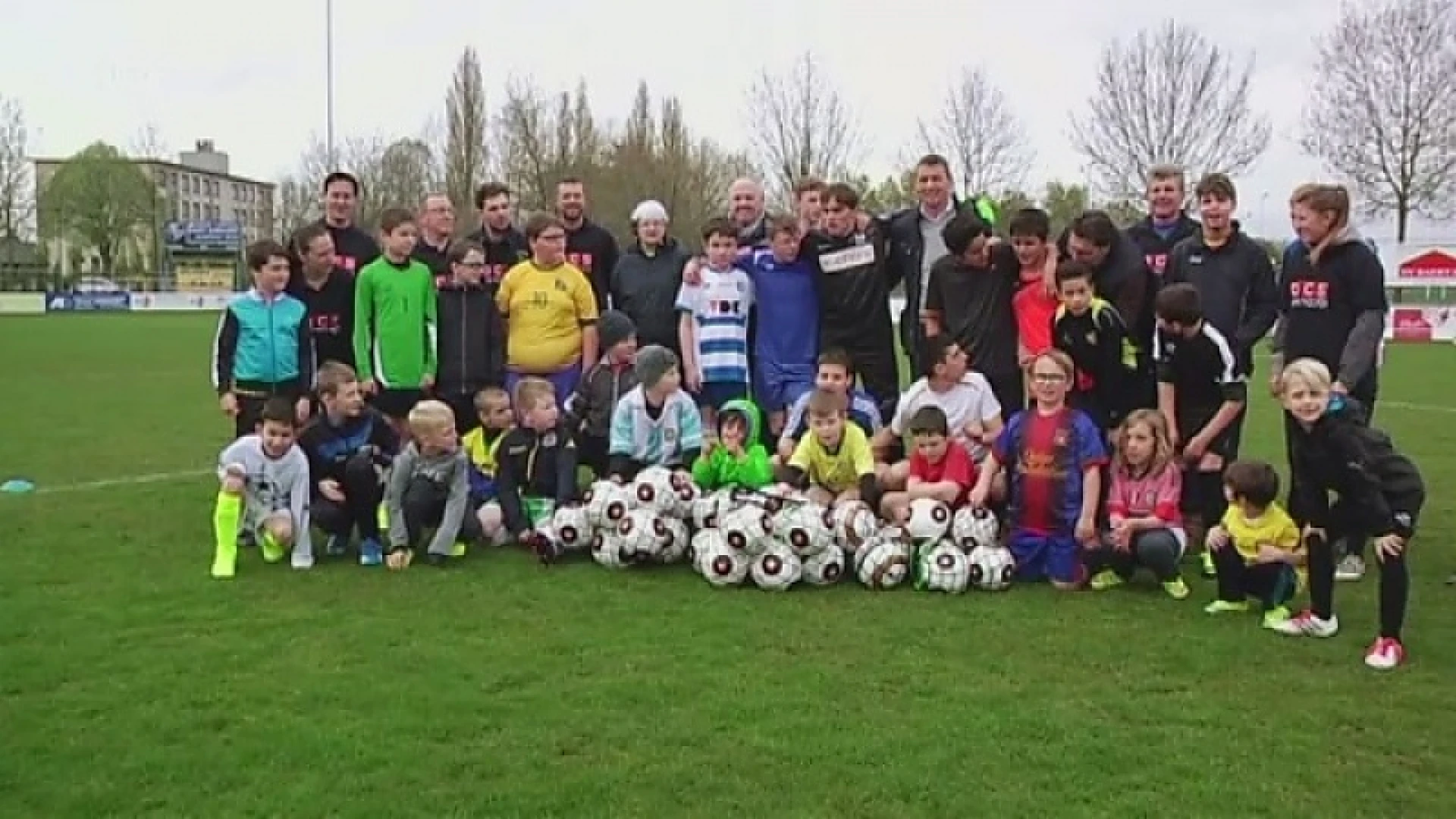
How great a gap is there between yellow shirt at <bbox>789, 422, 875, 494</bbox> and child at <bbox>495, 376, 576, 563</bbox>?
4.64 ft

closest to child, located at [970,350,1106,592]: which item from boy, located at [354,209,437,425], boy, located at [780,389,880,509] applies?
boy, located at [780,389,880,509]

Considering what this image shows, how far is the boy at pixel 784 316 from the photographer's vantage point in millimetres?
8336

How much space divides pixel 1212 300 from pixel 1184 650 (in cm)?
252

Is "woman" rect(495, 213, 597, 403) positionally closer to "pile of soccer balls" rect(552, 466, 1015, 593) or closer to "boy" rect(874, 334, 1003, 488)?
"pile of soccer balls" rect(552, 466, 1015, 593)

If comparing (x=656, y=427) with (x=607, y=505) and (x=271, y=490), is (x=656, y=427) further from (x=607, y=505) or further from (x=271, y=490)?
(x=271, y=490)

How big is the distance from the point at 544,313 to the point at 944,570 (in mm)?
3123

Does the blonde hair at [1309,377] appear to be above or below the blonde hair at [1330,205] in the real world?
below

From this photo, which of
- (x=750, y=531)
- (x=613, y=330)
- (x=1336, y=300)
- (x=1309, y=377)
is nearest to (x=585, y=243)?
(x=613, y=330)

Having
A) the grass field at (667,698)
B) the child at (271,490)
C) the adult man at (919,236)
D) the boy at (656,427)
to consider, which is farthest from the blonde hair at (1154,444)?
the child at (271,490)

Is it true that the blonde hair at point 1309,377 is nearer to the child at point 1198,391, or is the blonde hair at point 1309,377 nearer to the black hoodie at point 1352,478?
the black hoodie at point 1352,478

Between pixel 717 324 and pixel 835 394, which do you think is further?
pixel 717 324

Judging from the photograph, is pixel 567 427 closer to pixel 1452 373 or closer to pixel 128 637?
pixel 128 637

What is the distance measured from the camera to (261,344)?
7.94 m

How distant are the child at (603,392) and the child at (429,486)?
90 centimetres
